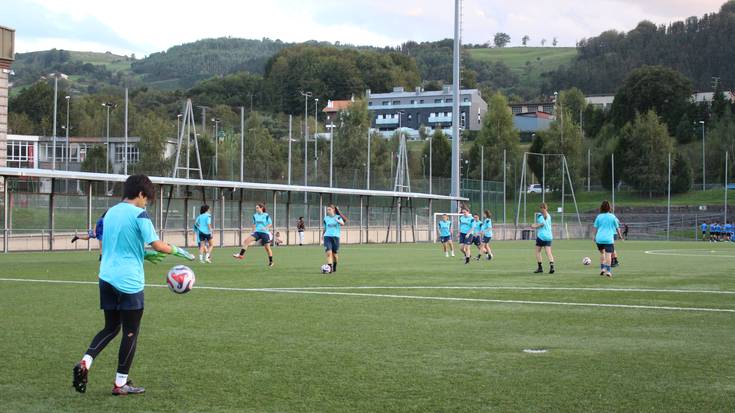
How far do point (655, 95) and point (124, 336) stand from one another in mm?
150426

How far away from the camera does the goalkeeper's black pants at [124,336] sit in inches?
327

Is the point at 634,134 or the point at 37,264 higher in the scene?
the point at 634,134

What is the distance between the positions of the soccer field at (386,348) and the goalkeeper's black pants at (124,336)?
0.37 meters

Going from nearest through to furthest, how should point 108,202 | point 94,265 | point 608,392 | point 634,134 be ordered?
1. point 608,392
2. point 94,265
3. point 108,202
4. point 634,134

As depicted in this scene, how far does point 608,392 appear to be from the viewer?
8.38 m

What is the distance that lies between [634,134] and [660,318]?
113 m

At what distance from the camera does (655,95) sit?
5891 inches

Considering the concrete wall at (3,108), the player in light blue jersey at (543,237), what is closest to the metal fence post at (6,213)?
the concrete wall at (3,108)

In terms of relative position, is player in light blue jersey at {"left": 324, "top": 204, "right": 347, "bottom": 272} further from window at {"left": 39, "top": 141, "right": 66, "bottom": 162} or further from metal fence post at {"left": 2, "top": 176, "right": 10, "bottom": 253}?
window at {"left": 39, "top": 141, "right": 66, "bottom": 162}

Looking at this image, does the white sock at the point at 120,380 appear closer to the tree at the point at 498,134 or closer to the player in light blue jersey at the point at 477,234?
the player in light blue jersey at the point at 477,234

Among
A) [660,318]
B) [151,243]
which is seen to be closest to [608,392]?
[151,243]

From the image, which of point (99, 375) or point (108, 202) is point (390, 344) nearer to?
point (99, 375)

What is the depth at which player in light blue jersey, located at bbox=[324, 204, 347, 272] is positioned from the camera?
2559cm

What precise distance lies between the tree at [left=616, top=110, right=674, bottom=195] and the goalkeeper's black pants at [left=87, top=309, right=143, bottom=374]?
4351 inches
